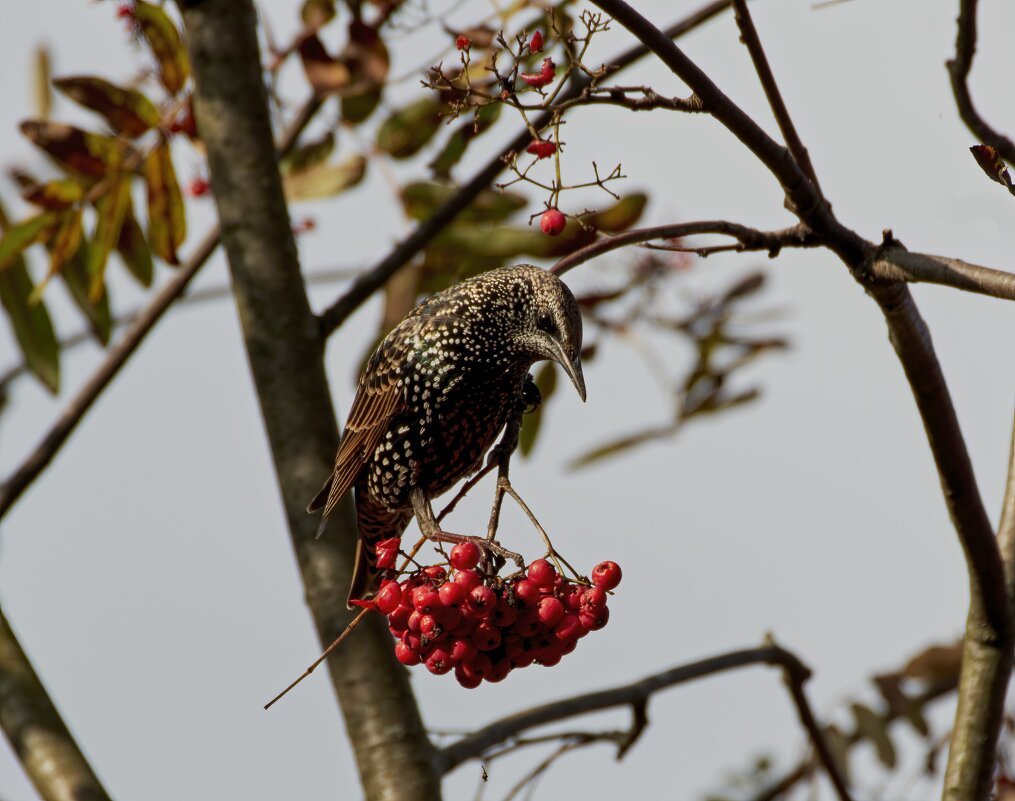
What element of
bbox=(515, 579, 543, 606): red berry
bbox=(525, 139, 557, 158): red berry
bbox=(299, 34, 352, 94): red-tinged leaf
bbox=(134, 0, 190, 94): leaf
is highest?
bbox=(134, 0, 190, 94): leaf

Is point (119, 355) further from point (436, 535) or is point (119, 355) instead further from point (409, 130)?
point (436, 535)

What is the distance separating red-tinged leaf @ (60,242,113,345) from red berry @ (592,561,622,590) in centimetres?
207

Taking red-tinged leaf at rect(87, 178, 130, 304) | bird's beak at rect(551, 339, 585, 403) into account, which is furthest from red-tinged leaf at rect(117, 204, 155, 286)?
bird's beak at rect(551, 339, 585, 403)

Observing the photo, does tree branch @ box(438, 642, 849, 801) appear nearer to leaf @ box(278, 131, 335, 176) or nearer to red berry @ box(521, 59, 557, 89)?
red berry @ box(521, 59, 557, 89)

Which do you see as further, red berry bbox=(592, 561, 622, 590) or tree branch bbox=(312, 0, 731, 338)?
tree branch bbox=(312, 0, 731, 338)

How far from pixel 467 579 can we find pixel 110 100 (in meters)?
2.19

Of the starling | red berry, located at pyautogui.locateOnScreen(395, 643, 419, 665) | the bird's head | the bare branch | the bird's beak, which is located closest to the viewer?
the bare branch

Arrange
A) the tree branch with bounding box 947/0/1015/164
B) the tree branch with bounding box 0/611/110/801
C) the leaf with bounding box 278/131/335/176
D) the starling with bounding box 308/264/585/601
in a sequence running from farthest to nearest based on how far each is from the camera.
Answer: the leaf with bounding box 278/131/335/176 → the starling with bounding box 308/264/585/601 → the tree branch with bounding box 0/611/110/801 → the tree branch with bounding box 947/0/1015/164

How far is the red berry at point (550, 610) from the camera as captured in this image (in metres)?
2.72

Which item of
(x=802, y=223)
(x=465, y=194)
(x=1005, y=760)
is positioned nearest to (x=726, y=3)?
(x=465, y=194)

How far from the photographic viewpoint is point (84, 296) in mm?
4285

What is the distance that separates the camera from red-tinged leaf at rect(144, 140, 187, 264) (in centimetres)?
409

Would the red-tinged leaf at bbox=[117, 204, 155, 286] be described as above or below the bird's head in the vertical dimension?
above

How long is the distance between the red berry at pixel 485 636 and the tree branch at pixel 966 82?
4.11 feet
